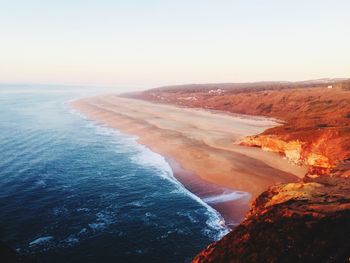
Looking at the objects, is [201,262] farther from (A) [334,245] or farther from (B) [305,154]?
(B) [305,154]

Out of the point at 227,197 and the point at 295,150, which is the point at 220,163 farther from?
the point at 227,197

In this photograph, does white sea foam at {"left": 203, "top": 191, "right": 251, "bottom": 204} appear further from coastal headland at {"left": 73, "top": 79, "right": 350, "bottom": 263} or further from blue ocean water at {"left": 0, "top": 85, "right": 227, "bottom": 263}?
blue ocean water at {"left": 0, "top": 85, "right": 227, "bottom": 263}

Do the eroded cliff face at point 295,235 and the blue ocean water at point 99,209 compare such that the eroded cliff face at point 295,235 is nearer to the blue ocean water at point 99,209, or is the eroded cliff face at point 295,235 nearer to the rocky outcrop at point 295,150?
the blue ocean water at point 99,209

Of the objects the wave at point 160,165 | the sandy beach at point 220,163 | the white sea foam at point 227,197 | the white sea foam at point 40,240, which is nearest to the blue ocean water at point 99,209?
the white sea foam at point 40,240

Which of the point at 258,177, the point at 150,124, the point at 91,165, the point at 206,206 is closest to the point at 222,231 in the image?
the point at 206,206

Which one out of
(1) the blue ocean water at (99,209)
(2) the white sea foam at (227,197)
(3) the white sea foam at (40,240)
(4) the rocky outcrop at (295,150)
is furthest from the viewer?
(4) the rocky outcrop at (295,150)

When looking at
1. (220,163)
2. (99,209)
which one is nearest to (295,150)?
(220,163)
